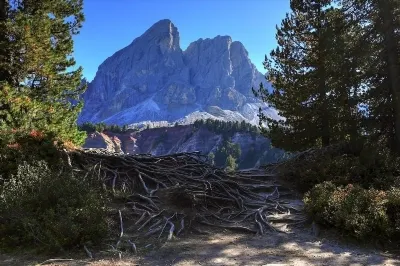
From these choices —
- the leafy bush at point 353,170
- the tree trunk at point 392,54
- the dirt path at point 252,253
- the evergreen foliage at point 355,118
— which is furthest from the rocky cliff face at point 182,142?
the dirt path at point 252,253

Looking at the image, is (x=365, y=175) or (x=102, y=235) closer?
(x=102, y=235)

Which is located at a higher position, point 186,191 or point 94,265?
point 186,191

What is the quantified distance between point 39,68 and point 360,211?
12644 mm

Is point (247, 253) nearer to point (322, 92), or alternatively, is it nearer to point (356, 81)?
point (356, 81)

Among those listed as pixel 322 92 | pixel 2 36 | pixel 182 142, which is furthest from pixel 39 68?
pixel 182 142

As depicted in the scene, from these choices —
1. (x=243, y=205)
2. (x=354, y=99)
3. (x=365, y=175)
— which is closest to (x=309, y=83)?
(x=354, y=99)

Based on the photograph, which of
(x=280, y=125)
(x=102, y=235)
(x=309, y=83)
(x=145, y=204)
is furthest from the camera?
(x=280, y=125)

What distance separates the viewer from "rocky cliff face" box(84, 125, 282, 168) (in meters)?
130

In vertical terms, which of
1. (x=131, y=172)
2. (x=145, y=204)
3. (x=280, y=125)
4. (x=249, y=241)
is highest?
(x=280, y=125)

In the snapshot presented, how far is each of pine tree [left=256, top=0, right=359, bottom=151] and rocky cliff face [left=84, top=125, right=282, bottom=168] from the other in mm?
95992

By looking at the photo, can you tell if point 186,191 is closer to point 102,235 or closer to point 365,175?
point 102,235

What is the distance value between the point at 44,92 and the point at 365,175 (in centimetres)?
1306

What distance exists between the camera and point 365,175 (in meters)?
12.4

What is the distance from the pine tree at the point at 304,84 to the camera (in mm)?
17219
